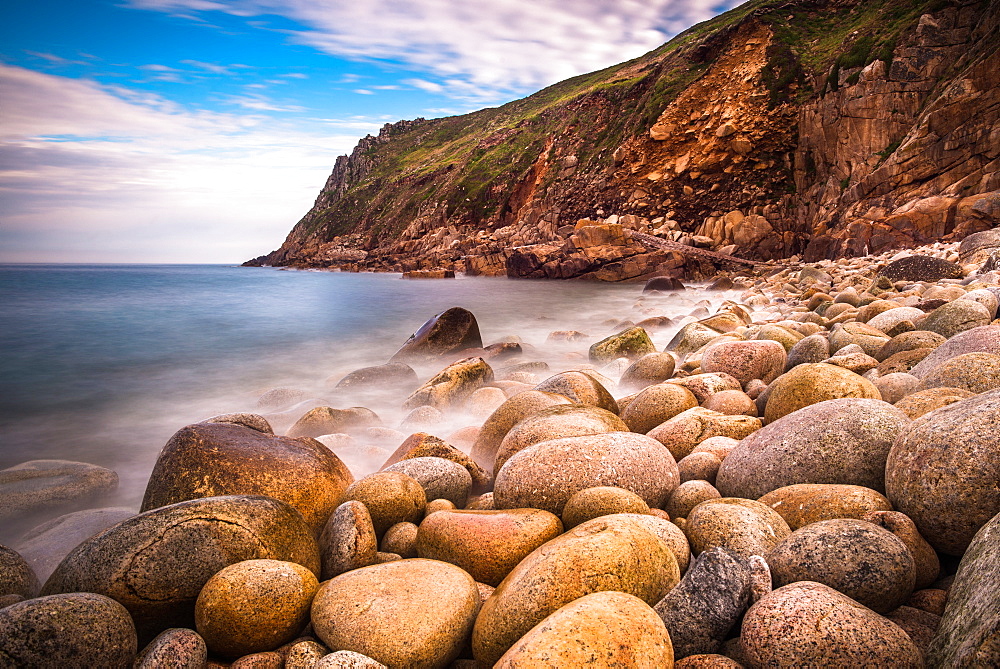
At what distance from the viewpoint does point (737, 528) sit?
2502 millimetres

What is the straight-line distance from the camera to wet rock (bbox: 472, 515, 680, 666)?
2.14 meters

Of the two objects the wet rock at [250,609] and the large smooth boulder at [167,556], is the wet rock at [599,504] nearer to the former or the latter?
the wet rock at [250,609]

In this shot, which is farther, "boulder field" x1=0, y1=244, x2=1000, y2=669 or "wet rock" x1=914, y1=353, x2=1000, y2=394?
"wet rock" x1=914, y1=353, x2=1000, y2=394

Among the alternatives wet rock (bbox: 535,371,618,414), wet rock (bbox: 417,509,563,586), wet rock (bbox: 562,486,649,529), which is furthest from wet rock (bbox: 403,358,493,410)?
wet rock (bbox: 562,486,649,529)

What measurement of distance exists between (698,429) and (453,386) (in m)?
3.92

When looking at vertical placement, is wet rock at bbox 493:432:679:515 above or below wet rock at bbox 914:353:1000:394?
below

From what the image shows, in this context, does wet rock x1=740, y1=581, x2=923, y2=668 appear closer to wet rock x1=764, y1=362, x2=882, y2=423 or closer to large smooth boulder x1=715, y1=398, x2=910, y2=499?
large smooth boulder x1=715, y1=398, x2=910, y2=499

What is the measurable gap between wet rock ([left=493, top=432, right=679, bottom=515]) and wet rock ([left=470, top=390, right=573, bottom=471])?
1486 mm

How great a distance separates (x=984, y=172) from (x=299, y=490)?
23796 millimetres

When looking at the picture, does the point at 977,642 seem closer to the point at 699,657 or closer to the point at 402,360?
the point at 699,657

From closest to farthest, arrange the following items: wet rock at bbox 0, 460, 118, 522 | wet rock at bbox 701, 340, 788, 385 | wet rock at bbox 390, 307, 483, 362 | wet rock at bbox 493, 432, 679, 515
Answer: wet rock at bbox 493, 432, 679, 515, wet rock at bbox 0, 460, 118, 522, wet rock at bbox 701, 340, 788, 385, wet rock at bbox 390, 307, 483, 362

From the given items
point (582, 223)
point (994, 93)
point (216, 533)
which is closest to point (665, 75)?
point (582, 223)

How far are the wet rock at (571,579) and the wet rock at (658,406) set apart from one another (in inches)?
102

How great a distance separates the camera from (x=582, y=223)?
35.5 m
